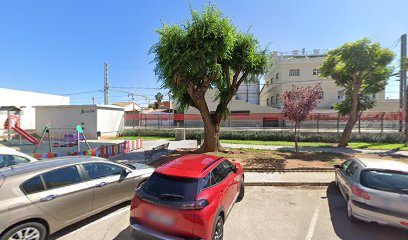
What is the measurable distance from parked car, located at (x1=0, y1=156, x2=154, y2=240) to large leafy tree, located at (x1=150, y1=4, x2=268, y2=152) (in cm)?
622

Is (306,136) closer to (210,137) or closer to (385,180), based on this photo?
(210,137)

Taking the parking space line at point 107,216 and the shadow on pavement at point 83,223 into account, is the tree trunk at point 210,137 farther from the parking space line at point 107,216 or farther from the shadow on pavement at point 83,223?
the parking space line at point 107,216

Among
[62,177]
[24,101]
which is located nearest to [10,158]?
[62,177]

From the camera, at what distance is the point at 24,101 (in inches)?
947

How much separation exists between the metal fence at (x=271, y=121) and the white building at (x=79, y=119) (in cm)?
440

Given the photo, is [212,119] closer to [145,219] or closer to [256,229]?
[256,229]

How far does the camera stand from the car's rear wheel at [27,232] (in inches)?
125

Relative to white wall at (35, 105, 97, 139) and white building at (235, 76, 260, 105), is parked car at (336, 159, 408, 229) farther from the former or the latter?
white building at (235, 76, 260, 105)

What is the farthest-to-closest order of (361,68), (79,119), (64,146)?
(79,119)
(64,146)
(361,68)

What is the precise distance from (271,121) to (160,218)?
3084cm

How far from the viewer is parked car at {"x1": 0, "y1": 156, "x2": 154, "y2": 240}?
3.28 meters

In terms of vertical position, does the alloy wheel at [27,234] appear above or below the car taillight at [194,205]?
below

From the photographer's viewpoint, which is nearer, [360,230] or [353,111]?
[360,230]

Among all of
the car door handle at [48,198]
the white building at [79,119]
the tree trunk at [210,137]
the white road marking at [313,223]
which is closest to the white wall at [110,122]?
the white building at [79,119]
